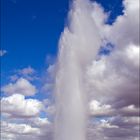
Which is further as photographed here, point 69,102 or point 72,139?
point 69,102

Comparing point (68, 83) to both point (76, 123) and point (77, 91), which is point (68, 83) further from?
point (76, 123)

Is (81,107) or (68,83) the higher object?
(68,83)

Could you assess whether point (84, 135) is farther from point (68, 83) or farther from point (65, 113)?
point (68, 83)

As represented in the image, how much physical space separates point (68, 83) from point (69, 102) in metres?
5.13

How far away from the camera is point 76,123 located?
7281 centimetres

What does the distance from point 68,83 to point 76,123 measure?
9.27m

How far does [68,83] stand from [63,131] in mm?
11489

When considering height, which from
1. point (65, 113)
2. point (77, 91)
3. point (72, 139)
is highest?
point (77, 91)

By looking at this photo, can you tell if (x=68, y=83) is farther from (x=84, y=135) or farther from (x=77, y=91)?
(x=84, y=135)

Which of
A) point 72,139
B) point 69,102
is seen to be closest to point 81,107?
point 69,102

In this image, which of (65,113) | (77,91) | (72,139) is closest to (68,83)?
(77,91)

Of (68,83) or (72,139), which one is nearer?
(72,139)

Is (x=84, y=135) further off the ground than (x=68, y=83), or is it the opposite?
(x=68, y=83)

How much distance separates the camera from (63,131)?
232ft
